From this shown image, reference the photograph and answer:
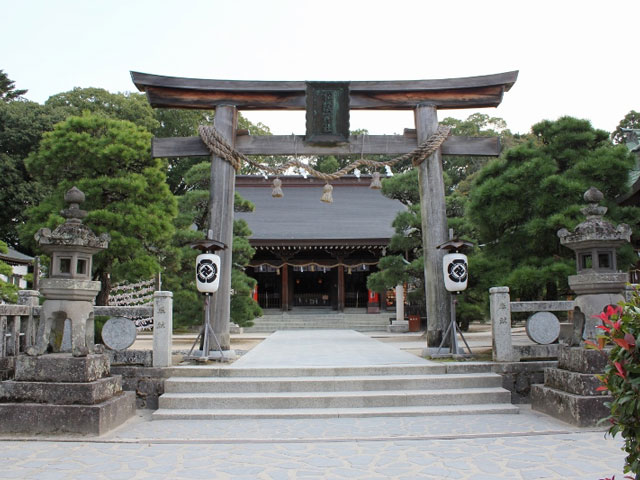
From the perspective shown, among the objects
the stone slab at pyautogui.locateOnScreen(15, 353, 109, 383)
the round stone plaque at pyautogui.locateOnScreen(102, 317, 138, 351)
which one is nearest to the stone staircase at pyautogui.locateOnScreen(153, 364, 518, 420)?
the round stone plaque at pyautogui.locateOnScreen(102, 317, 138, 351)

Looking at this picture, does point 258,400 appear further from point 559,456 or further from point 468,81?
point 468,81

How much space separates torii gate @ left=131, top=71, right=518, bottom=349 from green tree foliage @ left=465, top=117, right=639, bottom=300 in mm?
731

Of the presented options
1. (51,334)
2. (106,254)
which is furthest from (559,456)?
(106,254)

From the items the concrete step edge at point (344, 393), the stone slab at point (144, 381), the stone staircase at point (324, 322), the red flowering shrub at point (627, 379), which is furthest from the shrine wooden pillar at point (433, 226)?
the stone staircase at point (324, 322)

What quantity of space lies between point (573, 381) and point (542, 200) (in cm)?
345

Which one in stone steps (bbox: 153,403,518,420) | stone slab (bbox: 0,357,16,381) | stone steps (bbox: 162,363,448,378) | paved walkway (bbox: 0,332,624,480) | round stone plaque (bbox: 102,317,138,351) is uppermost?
round stone plaque (bbox: 102,317,138,351)

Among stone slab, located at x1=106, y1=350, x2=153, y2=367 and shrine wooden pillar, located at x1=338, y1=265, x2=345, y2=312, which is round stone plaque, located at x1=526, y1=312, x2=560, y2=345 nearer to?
stone slab, located at x1=106, y1=350, x2=153, y2=367

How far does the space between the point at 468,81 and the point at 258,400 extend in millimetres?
6431

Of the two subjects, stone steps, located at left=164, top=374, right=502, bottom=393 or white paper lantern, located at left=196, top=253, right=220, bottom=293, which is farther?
white paper lantern, located at left=196, top=253, right=220, bottom=293

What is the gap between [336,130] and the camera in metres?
8.68

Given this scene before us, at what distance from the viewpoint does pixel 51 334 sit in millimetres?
5746

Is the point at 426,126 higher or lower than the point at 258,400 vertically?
higher

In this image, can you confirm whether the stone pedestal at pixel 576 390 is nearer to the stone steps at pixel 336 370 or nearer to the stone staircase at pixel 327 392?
the stone staircase at pixel 327 392

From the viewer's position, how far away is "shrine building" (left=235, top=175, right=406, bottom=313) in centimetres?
2097
